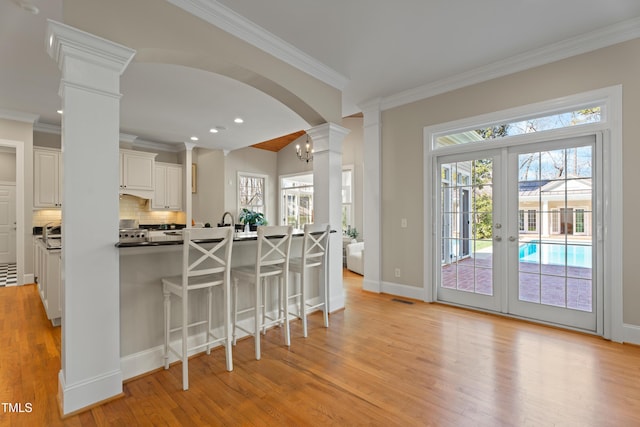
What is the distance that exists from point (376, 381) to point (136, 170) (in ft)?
20.9

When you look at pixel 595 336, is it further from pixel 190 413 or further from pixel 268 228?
pixel 190 413

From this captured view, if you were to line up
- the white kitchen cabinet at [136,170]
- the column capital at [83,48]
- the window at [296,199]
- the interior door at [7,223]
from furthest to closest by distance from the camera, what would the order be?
the window at [296,199]
the interior door at [7,223]
the white kitchen cabinet at [136,170]
the column capital at [83,48]

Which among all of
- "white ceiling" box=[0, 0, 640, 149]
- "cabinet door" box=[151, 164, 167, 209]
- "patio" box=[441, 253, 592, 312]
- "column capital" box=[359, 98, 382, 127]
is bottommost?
"patio" box=[441, 253, 592, 312]

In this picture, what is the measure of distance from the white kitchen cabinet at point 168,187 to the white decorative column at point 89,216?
536 cm

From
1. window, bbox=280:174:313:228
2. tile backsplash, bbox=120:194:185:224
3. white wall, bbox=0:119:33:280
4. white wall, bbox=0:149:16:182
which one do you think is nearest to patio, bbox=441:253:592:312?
window, bbox=280:174:313:228

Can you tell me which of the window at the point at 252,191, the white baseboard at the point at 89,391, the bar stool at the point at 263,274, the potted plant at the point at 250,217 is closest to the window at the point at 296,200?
the window at the point at 252,191

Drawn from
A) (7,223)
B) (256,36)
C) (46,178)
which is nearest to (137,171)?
(46,178)

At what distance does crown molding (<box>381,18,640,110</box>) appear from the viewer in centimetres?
286

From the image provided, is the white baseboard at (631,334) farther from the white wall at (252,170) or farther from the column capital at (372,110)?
the white wall at (252,170)

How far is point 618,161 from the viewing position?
289 cm

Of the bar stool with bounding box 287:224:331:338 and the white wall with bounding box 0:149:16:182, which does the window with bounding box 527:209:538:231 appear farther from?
the white wall with bounding box 0:149:16:182

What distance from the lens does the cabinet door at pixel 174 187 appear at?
723 cm

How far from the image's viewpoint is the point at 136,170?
6535 millimetres

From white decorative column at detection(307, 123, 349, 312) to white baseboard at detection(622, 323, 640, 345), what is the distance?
8.94ft
